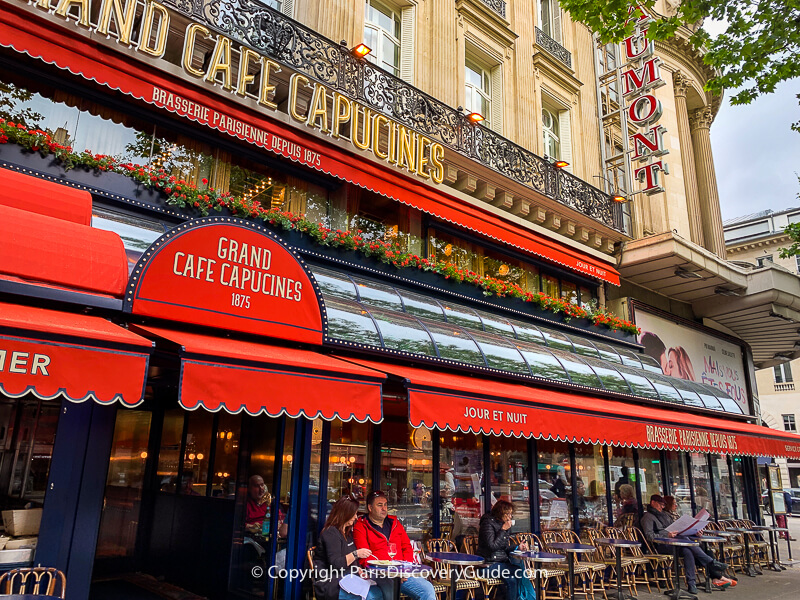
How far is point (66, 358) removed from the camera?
4.14 m

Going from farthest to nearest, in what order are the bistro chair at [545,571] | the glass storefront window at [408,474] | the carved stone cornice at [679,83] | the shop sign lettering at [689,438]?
the carved stone cornice at [679,83], the shop sign lettering at [689,438], the glass storefront window at [408,474], the bistro chair at [545,571]

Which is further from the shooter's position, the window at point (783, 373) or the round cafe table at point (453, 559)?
the window at point (783, 373)

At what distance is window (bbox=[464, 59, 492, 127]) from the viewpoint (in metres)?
13.8

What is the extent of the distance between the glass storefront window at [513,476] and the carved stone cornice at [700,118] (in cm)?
1905

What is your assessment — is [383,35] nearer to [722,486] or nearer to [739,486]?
[722,486]

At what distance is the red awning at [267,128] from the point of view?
644 cm

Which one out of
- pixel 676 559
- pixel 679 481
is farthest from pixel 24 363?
pixel 679 481

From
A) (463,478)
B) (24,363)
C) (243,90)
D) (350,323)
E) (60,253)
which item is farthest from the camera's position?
(463,478)

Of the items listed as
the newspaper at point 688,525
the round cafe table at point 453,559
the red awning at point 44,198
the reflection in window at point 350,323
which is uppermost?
the red awning at point 44,198

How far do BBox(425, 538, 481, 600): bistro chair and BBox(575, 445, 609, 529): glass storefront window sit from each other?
331 centimetres

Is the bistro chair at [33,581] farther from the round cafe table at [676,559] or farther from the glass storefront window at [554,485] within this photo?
the round cafe table at [676,559]

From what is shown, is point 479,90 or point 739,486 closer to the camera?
point 479,90

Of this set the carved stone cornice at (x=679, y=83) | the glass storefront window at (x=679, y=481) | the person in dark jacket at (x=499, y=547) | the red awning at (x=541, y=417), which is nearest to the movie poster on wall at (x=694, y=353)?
the glass storefront window at (x=679, y=481)

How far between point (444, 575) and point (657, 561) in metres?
5.09
